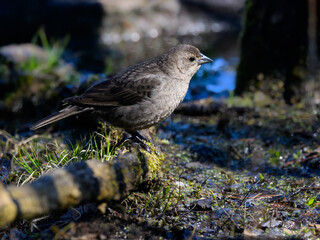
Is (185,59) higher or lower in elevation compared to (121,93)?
higher

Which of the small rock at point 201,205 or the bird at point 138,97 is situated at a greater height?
the bird at point 138,97

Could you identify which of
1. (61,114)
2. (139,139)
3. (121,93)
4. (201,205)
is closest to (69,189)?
(201,205)

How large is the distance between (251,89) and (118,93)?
11.3 feet

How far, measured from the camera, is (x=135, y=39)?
15.5 m

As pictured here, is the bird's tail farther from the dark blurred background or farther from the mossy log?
the mossy log

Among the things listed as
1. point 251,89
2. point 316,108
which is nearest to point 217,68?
point 251,89

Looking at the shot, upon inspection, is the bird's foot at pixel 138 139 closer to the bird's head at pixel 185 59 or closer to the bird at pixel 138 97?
the bird at pixel 138 97

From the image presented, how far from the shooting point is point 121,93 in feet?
17.1

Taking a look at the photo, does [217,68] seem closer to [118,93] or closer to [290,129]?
[290,129]

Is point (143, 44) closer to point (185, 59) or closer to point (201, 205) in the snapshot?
point (185, 59)

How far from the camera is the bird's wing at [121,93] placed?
511 cm

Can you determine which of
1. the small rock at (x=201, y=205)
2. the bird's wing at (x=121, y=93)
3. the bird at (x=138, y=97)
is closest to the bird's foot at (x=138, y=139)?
the bird at (x=138, y=97)

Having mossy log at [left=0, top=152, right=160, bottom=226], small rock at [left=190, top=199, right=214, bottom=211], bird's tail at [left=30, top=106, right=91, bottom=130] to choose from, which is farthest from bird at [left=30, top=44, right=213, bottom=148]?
mossy log at [left=0, top=152, right=160, bottom=226]

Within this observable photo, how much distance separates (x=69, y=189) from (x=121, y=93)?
2.47m
